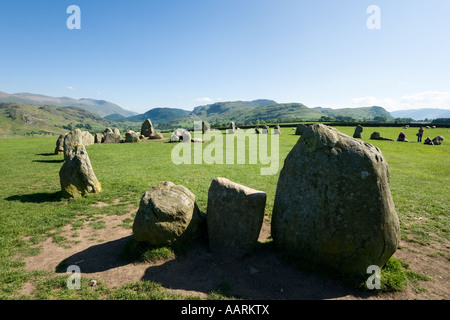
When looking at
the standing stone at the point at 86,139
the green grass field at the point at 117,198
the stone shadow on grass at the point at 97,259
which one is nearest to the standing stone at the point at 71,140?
the green grass field at the point at 117,198

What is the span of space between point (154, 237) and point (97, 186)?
26.1ft

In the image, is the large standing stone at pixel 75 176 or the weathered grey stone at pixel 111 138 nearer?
the large standing stone at pixel 75 176

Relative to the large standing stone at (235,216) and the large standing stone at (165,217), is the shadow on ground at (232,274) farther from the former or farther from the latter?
A: the large standing stone at (165,217)

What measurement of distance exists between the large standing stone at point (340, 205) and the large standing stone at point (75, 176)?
11070 millimetres

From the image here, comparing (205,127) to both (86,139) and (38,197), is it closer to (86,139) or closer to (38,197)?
(86,139)

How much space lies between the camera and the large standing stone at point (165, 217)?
22.7 ft

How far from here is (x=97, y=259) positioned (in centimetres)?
716

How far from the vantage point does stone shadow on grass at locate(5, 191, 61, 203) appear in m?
11.8

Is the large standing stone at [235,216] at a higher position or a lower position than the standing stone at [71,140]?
lower

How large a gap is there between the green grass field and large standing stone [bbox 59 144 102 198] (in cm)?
64

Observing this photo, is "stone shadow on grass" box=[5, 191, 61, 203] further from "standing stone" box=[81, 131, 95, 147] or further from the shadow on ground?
"standing stone" box=[81, 131, 95, 147]

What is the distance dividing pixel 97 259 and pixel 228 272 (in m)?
4.28

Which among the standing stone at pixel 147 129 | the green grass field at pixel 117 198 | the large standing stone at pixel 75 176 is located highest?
the standing stone at pixel 147 129

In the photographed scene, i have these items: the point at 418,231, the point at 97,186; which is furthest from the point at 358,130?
the point at 97,186
